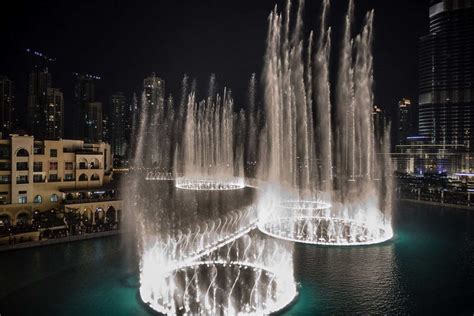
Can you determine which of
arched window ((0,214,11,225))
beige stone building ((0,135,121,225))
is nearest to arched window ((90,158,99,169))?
beige stone building ((0,135,121,225))

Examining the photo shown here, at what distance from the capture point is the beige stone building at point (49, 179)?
24.5 m

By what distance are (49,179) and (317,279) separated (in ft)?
67.8

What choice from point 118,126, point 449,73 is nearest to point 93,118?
point 118,126

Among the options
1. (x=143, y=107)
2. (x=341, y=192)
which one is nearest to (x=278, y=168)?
(x=341, y=192)

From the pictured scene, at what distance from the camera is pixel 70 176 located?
28328mm

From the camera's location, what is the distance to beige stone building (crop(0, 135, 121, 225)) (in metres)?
24.5

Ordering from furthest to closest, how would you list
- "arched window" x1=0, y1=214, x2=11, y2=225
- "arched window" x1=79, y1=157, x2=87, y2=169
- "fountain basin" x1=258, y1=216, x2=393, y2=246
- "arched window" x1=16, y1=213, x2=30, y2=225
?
"arched window" x1=79, y1=157, x2=87, y2=169 < "arched window" x1=16, y1=213, x2=30, y2=225 < "arched window" x1=0, y1=214, x2=11, y2=225 < "fountain basin" x1=258, y1=216, x2=393, y2=246

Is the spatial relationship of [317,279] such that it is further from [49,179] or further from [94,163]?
[94,163]

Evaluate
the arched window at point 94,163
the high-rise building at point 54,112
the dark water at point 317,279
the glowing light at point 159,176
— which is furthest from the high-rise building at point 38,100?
the dark water at point 317,279

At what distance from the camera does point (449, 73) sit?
73625mm

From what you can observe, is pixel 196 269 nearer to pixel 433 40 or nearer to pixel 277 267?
pixel 277 267

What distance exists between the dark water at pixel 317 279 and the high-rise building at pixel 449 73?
193 ft

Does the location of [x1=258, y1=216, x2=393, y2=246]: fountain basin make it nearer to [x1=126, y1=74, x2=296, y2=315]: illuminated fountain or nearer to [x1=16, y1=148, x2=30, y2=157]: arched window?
[x1=126, y1=74, x2=296, y2=315]: illuminated fountain

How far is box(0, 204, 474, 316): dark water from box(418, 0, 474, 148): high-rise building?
2313 inches
